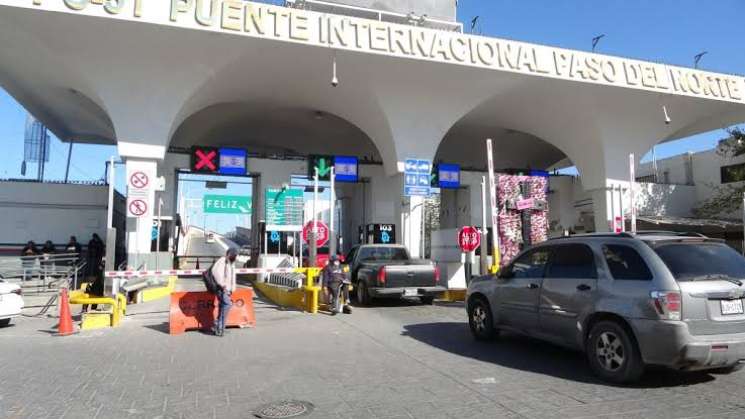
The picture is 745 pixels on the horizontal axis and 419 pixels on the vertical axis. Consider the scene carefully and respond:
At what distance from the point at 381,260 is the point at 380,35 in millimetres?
7972

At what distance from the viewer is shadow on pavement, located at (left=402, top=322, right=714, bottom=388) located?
20.4ft

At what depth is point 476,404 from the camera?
524cm

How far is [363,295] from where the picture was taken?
14.3 metres

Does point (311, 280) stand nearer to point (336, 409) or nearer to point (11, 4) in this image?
point (336, 409)

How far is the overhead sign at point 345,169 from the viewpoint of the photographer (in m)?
24.3

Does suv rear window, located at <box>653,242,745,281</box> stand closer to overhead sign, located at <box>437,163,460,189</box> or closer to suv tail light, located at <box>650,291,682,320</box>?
suv tail light, located at <box>650,291,682,320</box>

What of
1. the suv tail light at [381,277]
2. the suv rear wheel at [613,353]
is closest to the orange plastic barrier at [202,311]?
the suv tail light at [381,277]

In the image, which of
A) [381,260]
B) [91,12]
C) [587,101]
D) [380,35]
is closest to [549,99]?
[587,101]

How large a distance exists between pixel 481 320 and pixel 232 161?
56.2ft

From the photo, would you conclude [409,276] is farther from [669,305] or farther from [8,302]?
[8,302]

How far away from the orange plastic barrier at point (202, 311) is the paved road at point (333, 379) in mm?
445

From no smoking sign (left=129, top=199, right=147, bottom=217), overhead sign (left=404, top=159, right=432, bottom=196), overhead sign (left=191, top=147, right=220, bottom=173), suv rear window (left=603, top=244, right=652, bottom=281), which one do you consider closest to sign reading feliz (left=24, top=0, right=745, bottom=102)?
overhead sign (left=404, top=159, right=432, bottom=196)

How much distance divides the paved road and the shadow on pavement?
23 mm

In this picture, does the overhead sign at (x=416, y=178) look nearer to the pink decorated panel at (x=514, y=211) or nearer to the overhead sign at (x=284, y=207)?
the pink decorated panel at (x=514, y=211)
